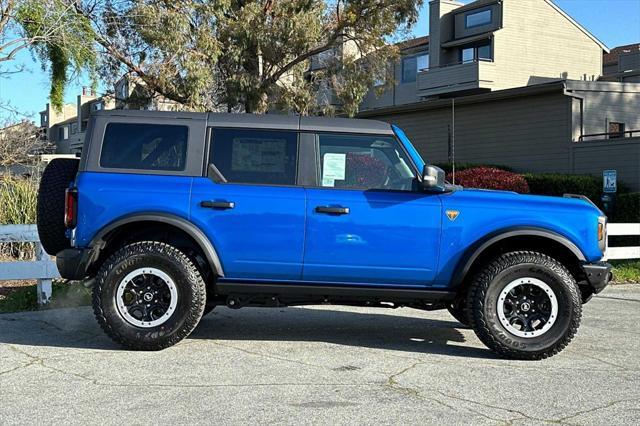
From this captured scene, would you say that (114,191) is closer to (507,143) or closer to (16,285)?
(16,285)

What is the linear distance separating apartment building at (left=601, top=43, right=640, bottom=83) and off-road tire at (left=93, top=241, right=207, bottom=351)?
1086 inches

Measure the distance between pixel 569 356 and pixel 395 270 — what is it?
173cm

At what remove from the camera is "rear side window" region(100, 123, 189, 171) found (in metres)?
6.17

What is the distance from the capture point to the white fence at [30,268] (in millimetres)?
7980

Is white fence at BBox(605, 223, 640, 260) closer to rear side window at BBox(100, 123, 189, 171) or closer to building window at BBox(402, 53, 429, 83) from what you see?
rear side window at BBox(100, 123, 189, 171)

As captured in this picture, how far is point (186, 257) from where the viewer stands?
6.14 meters

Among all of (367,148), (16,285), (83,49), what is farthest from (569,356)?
(83,49)

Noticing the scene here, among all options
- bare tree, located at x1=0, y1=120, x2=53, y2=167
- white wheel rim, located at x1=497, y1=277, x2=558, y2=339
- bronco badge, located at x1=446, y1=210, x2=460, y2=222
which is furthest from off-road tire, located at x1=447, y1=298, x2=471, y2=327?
bare tree, located at x1=0, y1=120, x2=53, y2=167

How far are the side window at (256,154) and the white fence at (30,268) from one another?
2.99 meters

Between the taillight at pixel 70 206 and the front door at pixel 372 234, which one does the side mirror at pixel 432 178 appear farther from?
the taillight at pixel 70 206

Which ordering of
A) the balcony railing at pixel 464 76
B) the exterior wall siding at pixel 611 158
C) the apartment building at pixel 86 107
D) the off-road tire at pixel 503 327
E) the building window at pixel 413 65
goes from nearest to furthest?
the off-road tire at pixel 503 327, the exterior wall siding at pixel 611 158, the apartment building at pixel 86 107, the balcony railing at pixel 464 76, the building window at pixel 413 65

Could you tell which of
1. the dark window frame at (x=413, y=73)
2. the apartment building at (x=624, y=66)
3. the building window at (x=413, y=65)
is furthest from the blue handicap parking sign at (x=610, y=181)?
the dark window frame at (x=413, y=73)

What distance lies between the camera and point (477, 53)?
33.7 meters

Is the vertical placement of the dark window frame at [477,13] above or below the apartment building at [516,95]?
above
